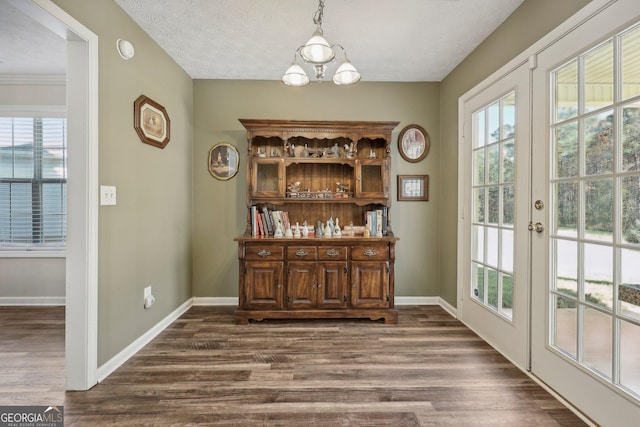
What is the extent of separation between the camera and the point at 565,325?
6.32 feet

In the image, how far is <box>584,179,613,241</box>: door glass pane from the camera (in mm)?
1619

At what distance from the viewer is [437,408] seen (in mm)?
1855

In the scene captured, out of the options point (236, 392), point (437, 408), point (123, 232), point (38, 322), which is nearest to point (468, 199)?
point (437, 408)

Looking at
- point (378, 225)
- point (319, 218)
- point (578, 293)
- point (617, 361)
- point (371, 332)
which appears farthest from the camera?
point (319, 218)

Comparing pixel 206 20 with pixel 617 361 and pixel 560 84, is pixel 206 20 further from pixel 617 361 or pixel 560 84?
pixel 617 361

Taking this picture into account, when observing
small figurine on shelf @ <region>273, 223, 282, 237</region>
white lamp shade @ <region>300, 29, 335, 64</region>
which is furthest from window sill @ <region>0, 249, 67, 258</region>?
white lamp shade @ <region>300, 29, 335, 64</region>

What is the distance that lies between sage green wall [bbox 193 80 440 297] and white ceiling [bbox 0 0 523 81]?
289 millimetres

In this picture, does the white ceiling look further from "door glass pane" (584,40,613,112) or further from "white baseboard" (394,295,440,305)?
"white baseboard" (394,295,440,305)

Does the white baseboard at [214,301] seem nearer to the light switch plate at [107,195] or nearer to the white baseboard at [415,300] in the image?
the light switch plate at [107,195]

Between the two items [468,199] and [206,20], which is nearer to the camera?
[206,20]

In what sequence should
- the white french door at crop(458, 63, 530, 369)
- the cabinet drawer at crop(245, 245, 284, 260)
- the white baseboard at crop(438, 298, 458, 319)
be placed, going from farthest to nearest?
Answer: the white baseboard at crop(438, 298, 458, 319) → the cabinet drawer at crop(245, 245, 284, 260) → the white french door at crop(458, 63, 530, 369)

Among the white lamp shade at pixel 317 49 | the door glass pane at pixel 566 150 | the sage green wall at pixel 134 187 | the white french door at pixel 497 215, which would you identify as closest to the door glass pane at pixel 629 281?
the door glass pane at pixel 566 150

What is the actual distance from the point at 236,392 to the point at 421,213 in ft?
9.09

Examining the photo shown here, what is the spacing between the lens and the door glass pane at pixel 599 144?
1.62 meters
